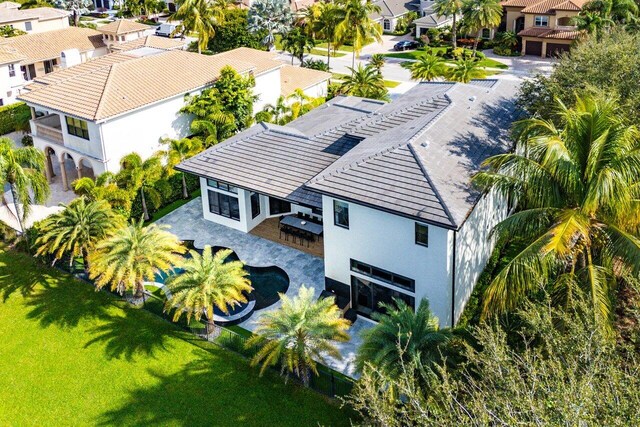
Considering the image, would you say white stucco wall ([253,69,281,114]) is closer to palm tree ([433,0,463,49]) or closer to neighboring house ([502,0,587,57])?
palm tree ([433,0,463,49])

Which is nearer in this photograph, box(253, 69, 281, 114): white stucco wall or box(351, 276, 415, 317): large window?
box(351, 276, 415, 317): large window

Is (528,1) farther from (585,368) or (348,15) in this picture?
(585,368)

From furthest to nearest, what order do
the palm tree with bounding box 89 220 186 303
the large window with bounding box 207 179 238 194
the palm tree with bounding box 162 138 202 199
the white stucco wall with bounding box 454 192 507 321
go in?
the palm tree with bounding box 162 138 202 199 < the large window with bounding box 207 179 238 194 < the palm tree with bounding box 89 220 186 303 < the white stucco wall with bounding box 454 192 507 321

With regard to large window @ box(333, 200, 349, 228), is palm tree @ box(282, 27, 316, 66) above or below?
above

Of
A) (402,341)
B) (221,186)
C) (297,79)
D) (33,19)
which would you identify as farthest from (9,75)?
(402,341)

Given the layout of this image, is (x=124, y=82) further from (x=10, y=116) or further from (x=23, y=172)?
(x=10, y=116)

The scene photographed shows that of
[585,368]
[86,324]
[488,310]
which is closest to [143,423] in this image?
[86,324]

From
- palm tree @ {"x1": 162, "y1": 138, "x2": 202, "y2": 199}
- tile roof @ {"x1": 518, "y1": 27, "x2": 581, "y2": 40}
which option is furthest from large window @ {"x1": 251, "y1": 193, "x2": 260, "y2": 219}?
tile roof @ {"x1": 518, "y1": 27, "x2": 581, "y2": 40}
